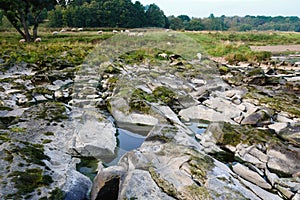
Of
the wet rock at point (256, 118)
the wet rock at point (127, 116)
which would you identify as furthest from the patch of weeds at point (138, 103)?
the wet rock at point (256, 118)

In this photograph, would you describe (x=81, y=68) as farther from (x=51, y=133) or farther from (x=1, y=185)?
(x=1, y=185)

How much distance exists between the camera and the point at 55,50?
1694 centimetres

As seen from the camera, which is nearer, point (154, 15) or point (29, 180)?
point (29, 180)

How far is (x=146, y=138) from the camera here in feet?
18.9

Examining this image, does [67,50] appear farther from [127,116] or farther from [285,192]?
[285,192]

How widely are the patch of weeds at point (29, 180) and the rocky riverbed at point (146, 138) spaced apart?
1 centimetres

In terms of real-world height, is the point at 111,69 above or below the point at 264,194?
above

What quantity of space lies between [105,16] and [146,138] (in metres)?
34.2

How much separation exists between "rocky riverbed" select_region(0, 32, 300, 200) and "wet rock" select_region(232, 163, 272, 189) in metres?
0.02

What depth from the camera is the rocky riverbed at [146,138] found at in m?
3.75

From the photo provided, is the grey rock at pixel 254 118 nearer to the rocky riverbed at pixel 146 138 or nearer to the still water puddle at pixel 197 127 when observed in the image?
the rocky riverbed at pixel 146 138

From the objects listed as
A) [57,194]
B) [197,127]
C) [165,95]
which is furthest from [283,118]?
[57,194]

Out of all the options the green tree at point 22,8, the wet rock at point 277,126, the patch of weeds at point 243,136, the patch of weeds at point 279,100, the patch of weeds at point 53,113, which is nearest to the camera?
the patch of weeds at point 243,136

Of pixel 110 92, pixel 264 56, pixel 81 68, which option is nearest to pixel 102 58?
pixel 81 68
